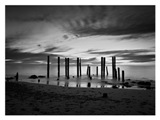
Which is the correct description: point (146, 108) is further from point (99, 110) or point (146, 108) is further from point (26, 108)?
point (26, 108)

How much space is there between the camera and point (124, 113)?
4.81m

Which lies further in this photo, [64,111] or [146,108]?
[146,108]

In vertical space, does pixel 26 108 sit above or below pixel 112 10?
below

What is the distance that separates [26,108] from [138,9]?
31.5ft

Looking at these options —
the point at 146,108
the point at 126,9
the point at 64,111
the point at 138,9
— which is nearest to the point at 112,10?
the point at 126,9

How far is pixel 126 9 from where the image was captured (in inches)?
Answer: 308

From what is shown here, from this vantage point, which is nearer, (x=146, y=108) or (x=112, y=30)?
(x=146, y=108)
